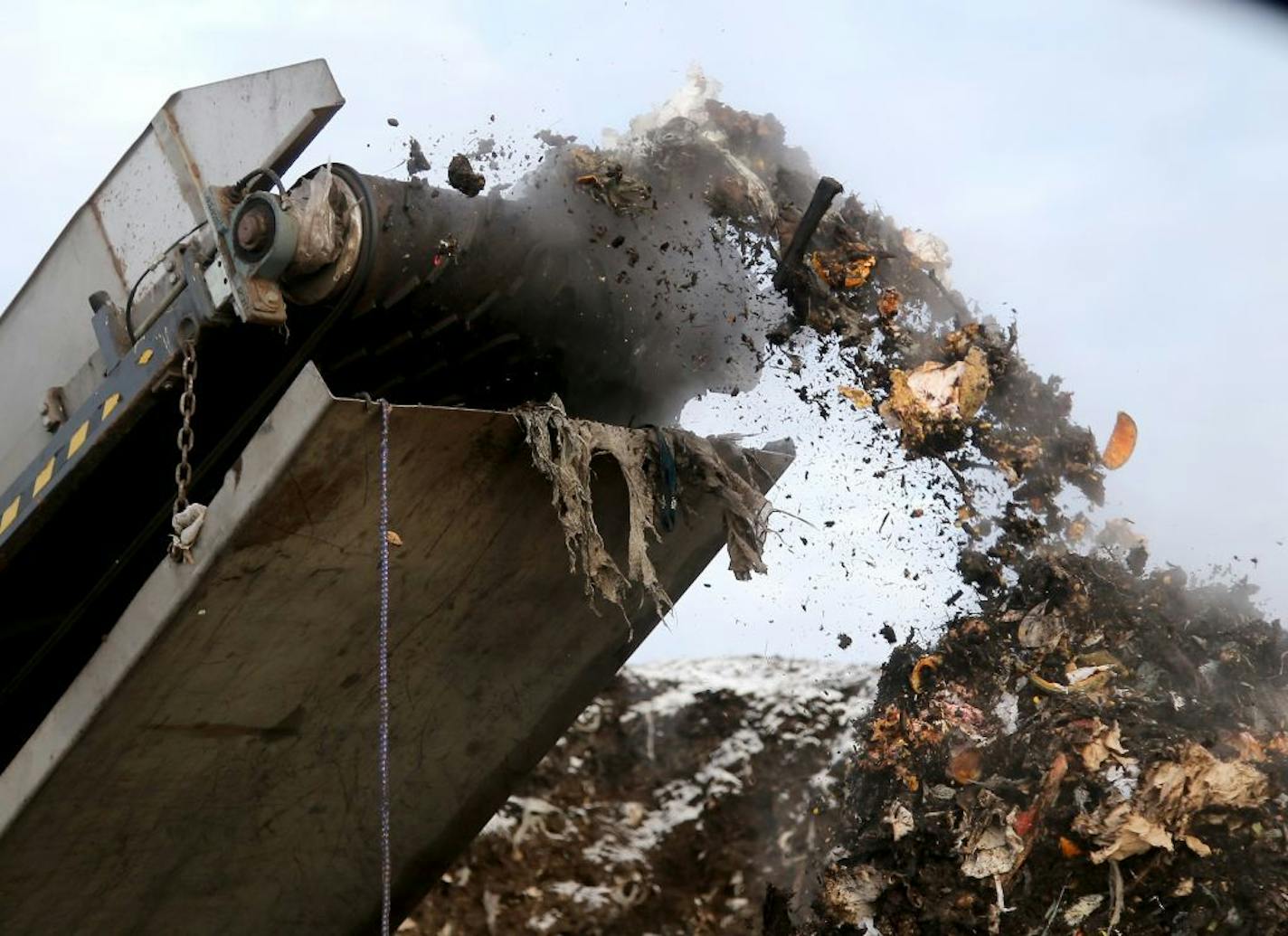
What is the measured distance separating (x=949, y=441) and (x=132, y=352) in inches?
86.6

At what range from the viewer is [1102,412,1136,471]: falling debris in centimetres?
425

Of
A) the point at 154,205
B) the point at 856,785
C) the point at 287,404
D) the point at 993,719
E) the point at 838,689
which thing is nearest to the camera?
the point at 287,404

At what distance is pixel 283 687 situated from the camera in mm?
3004

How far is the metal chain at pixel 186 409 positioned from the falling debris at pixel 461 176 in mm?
713

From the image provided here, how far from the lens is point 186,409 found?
291 centimetres

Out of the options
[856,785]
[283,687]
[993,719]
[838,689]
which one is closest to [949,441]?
[993,719]

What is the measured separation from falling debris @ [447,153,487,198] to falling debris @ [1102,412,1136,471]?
6.93ft

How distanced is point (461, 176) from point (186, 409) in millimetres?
816

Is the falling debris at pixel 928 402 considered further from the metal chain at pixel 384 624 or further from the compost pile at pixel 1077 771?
the metal chain at pixel 384 624

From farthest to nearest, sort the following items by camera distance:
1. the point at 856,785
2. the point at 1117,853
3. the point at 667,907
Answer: the point at 667,907 → the point at 856,785 → the point at 1117,853

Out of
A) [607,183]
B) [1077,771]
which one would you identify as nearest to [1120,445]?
[1077,771]

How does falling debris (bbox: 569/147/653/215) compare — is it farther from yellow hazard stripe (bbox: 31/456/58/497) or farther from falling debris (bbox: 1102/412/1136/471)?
falling debris (bbox: 1102/412/1136/471)

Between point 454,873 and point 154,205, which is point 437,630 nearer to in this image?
point 154,205

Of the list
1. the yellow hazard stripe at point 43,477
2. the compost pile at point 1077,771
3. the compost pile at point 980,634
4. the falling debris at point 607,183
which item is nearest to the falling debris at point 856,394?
the compost pile at point 980,634
